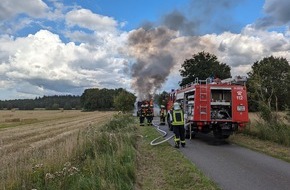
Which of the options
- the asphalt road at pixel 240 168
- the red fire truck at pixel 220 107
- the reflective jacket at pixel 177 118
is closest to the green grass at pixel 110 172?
the asphalt road at pixel 240 168

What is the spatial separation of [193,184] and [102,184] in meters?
2.49

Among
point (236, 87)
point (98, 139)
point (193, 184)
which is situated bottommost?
point (193, 184)


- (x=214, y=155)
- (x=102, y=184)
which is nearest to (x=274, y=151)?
(x=214, y=155)

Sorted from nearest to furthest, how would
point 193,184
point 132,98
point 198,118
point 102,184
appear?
point 102,184 → point 193,184 → point 198,118 → point 132,98

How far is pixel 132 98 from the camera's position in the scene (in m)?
70.1

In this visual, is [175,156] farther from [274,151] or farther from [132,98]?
[132,98]

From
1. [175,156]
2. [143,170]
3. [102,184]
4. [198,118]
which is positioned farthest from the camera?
[198,118]

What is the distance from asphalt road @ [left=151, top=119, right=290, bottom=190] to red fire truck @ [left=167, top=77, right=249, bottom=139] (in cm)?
248

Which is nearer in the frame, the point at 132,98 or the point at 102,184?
the point at 102,184

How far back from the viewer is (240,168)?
11055 mm

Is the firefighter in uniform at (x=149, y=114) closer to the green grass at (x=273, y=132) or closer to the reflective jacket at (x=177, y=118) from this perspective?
the green grass at (x=273, y=132)

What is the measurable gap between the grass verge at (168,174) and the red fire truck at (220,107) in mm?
4808

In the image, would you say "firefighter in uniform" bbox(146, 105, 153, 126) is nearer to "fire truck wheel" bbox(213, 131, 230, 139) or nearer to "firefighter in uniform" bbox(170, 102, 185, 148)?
"fire truck wheel" bbox(213, 131, 230, 139)

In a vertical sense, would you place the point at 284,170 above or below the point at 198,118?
below
